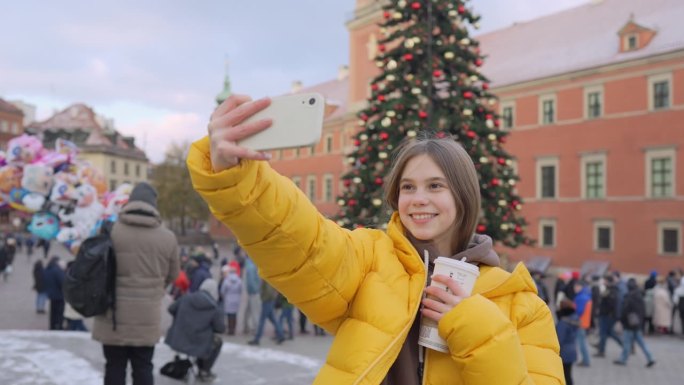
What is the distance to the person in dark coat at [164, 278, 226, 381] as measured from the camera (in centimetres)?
690

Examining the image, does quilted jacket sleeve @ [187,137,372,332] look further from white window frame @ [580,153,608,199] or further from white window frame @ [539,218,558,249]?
white window frame @ [539,218,558,249]

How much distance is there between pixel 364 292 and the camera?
6.21 ft

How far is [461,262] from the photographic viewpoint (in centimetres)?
185

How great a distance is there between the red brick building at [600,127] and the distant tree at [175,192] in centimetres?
2455

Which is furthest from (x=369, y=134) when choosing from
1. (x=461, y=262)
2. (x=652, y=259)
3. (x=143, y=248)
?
(x=652, y=259)

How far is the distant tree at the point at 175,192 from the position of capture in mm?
52684

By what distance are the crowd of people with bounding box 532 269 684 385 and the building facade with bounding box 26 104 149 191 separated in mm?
58555

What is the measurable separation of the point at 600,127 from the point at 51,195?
2651 centimetres

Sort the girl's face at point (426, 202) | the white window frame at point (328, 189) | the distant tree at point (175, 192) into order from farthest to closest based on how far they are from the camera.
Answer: the distant tree at point (175, 192), the white window frame at point (328, 189), the girl's face at point (426, 202)

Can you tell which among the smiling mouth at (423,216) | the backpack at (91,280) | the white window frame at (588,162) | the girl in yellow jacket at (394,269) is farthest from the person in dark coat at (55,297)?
the white window frame at (588,162)

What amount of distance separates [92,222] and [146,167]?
67829 mm

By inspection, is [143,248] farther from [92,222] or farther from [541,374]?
[92,222]

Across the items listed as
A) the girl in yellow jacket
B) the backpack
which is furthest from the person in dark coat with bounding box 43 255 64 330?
the girl in yellow jacket

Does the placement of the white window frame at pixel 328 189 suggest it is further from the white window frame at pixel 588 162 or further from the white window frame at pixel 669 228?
the white window frame at pixel 669 228
